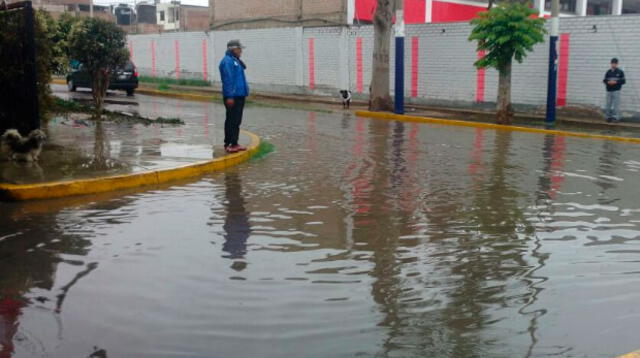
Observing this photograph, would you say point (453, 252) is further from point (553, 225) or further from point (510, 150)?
point (510, 150)

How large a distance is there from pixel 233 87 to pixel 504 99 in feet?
35.7

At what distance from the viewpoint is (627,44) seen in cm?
1948

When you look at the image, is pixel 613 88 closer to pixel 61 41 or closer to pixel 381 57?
pixel 381 57

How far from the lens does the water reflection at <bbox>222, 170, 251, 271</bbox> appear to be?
5877mm

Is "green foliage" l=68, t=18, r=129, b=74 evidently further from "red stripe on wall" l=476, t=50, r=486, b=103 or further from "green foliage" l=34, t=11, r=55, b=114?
"red stripe on wall" l=476, t=50, r=486, b=103

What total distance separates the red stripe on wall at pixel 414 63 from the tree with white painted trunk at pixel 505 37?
5.79 meters

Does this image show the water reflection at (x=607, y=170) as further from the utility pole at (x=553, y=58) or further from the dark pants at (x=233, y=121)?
the dark pants at (x=233, y=121)

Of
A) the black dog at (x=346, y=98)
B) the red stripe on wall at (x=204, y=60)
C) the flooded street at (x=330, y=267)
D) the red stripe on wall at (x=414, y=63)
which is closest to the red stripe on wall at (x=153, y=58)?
the red stripe on wall at (x=204, y=60)

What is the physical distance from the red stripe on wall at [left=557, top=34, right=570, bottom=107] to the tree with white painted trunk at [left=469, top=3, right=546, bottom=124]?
6.74ft

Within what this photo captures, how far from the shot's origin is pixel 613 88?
1906 cm

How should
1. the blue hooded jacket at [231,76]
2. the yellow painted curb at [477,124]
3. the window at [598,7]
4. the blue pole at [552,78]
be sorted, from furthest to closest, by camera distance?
the window at [598,7] < the blue pole at [552,78] < the yellow painted curb at [477,124] < the blue hooded jacket at [231,76]

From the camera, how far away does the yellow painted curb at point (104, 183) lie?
8.00 m

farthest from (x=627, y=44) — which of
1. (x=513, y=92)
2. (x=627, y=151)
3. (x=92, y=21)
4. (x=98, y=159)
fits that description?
(x=98, y=159)

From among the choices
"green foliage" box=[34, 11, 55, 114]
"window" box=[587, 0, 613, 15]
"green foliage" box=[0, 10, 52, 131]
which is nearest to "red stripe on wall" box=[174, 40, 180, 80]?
"green foliage" box=[34, 11, 55, 114]
